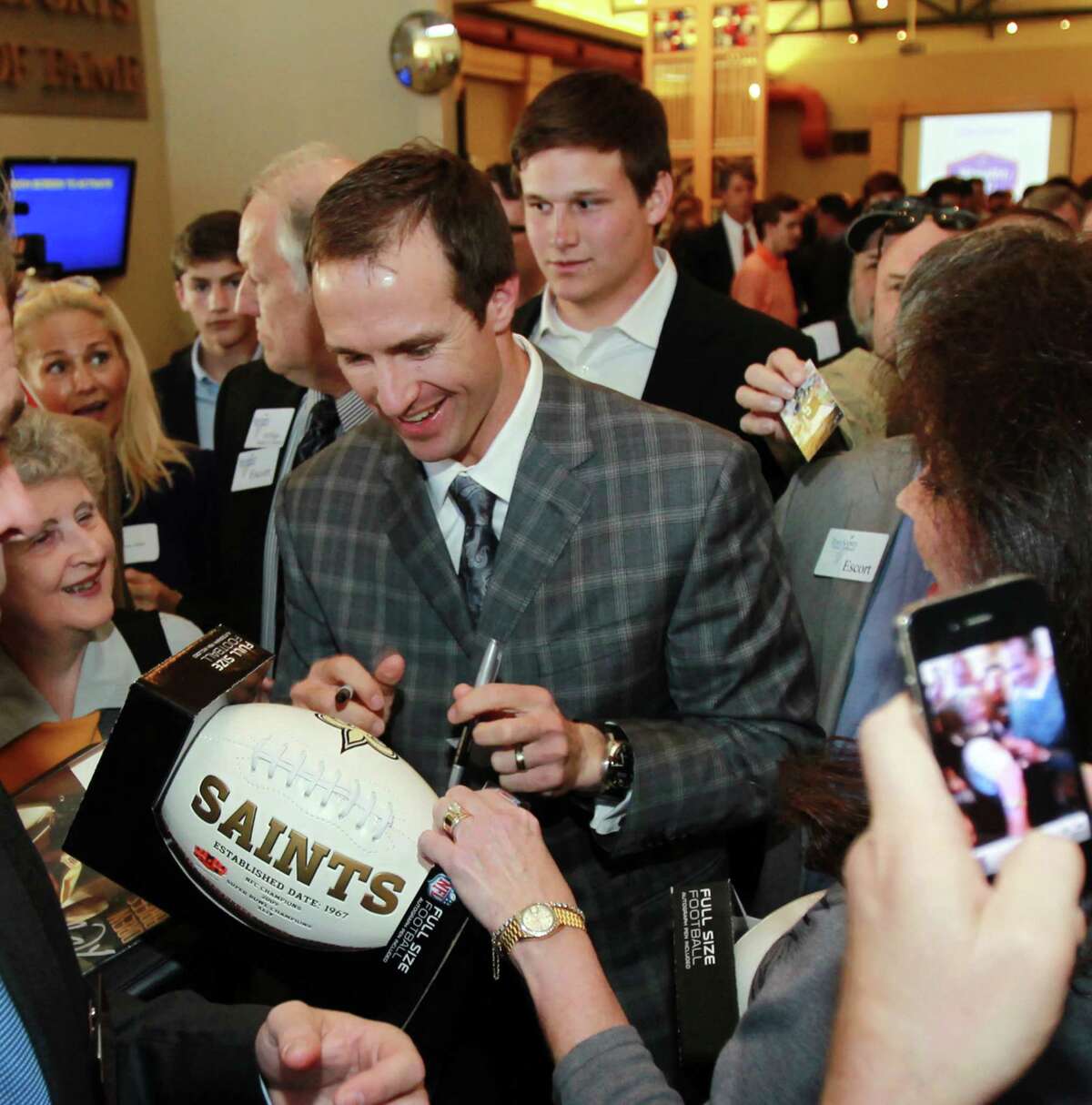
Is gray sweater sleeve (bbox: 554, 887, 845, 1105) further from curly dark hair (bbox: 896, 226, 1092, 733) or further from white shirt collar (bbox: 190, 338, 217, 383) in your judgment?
white shirt collar (bbox: 190, 338, 217, 383)

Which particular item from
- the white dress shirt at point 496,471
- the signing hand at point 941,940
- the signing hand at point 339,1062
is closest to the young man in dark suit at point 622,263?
the white dress shirt at point 496,471

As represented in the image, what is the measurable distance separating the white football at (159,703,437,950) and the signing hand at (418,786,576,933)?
0.26ft

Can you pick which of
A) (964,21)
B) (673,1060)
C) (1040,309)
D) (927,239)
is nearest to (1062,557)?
(1040,309)

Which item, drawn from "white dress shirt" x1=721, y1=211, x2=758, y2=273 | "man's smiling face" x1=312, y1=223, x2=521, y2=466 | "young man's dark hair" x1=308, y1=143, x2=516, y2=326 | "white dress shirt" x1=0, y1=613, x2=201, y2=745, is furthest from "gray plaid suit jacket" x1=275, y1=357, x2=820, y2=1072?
"white dress shirt" x1=721, y1=211, x2=758, y2=273

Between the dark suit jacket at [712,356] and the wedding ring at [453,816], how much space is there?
1.62 meters

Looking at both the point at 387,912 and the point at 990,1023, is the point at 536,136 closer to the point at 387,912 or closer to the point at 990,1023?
the point at 387,912

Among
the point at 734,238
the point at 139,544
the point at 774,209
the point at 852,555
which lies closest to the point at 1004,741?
the point at 852,555

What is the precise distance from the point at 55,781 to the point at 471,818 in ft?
1.76

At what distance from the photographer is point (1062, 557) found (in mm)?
936

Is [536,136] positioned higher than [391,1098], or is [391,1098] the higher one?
[536,136]

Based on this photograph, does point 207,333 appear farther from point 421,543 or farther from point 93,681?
point 421,543

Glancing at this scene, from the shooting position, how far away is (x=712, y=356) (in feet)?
9.47

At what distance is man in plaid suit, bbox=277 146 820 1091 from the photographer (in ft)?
5.40

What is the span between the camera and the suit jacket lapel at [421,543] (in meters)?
1.71
